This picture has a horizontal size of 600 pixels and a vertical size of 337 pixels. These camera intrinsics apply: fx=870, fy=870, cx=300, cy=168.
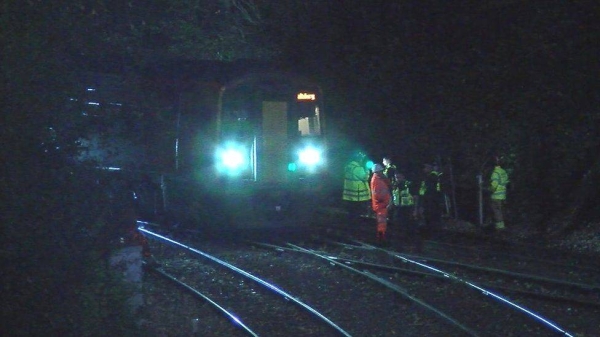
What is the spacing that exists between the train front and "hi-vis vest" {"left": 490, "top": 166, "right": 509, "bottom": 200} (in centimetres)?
407

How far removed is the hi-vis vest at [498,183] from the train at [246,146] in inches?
159

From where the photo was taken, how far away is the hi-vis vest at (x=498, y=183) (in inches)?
759

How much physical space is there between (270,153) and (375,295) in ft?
20.3

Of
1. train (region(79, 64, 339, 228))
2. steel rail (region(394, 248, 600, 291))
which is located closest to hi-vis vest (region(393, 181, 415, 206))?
train (region(79, 64, 339, 228))

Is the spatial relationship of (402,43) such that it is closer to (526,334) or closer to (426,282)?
(426,282)

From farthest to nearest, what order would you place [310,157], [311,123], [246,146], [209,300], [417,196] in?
[417,196] → [311,123] → [310,157] → [246,146] → [209,300]

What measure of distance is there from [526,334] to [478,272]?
12.3 feet

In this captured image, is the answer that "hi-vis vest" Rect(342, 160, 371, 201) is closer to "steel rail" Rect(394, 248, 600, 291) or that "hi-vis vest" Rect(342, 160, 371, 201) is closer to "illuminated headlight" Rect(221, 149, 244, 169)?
"illuminated headlight" Rect(221, 149, 244, 169)

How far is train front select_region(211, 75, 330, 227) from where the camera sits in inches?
675

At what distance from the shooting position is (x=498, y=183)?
19328 millimetres

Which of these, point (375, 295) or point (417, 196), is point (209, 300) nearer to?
point (375, 295)

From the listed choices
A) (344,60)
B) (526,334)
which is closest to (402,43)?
(344,60)

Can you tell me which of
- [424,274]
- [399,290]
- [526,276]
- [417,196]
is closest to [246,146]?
[417,196]

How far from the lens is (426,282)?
1260 centimetres
